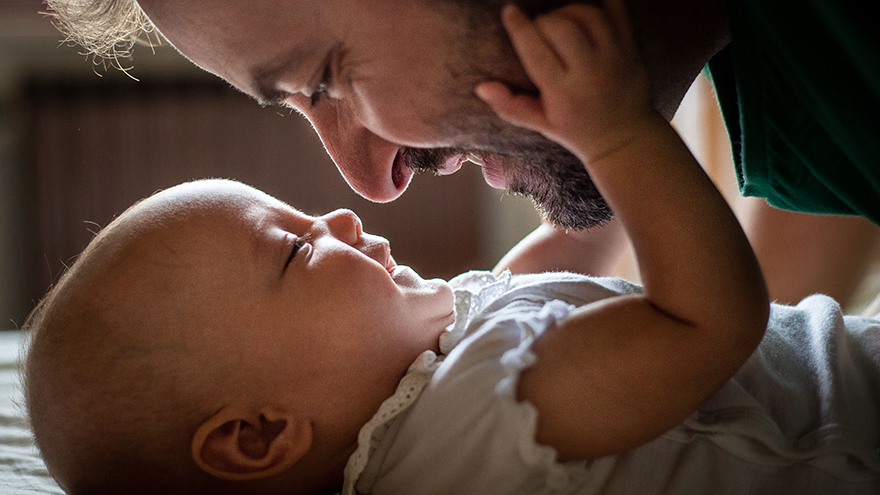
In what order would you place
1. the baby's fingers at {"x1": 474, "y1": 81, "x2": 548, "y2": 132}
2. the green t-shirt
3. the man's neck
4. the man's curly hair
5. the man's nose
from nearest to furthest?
the green t-shirt → the baby's fingers at {"x1": 474, "y1": 81, "x2": 548, "y2": 132} → the man's neck → the man's nose → the man's curly hair

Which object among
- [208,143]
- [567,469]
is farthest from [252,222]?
[208,143]

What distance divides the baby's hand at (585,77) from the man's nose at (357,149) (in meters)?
0.35

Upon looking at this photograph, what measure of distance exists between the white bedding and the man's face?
0.62 m

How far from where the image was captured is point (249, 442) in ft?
3.00

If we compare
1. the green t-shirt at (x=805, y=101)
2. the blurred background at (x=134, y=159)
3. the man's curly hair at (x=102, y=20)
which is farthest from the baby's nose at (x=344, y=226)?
the blurred background at (x=134, y=159)

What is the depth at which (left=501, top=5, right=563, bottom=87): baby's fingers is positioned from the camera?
0.82 meters

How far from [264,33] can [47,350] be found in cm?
48

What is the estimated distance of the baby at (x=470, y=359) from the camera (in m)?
0.79

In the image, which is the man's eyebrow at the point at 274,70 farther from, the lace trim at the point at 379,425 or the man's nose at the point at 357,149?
the lace trim at the point at 379,425

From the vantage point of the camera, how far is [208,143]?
358 cm

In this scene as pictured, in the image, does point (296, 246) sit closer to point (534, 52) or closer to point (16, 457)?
point (534, 52)

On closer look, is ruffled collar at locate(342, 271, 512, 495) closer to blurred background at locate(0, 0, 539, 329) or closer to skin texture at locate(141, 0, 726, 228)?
skin texture at locate(141, 0, 726, 228)

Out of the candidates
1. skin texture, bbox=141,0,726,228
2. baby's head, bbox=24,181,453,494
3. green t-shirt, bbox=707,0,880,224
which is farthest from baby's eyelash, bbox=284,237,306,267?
green t-shirt, bbox=707,0,880,224

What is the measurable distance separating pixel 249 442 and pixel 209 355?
0.40 feet
